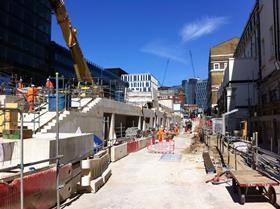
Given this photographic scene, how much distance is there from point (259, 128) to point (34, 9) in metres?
40.8

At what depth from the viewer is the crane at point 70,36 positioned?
28114 mm

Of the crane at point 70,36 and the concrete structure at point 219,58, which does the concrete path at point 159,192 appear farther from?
the concrete structure at point 219,58

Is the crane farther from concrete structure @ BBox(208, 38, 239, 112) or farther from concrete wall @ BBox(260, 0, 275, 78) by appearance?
concrete structure @ BBox(208, 38, 239, 112)

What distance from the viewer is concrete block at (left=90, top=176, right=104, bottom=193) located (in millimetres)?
12797

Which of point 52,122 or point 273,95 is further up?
point 273,95

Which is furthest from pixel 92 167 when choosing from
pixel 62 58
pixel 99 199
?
pixel 62 58

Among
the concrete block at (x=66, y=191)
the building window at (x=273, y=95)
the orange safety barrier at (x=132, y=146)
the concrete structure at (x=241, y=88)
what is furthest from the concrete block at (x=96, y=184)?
the concrete structure at (x=241, y=88)

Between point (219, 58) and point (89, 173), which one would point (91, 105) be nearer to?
point (89, 173)

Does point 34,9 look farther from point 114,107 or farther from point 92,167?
point 92,167

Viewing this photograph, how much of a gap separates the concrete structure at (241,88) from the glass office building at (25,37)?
92.0 feet

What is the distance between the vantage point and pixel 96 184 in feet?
43.1

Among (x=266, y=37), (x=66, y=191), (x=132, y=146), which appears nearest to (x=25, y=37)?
(x=132, y=146)

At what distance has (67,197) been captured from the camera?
37.6 feet

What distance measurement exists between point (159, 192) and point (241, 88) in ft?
121
